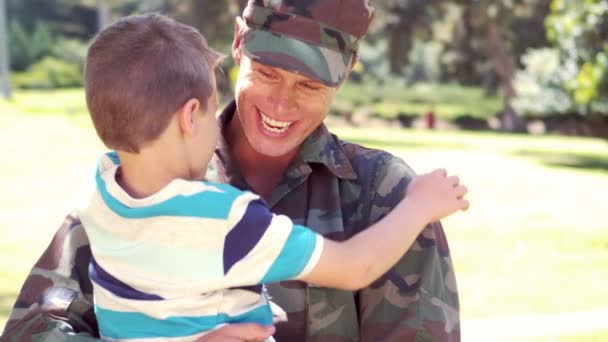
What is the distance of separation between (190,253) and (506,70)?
55.1 metres

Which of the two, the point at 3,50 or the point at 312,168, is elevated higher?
the point at 312,168

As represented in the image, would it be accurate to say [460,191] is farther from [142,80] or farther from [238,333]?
[142,80]

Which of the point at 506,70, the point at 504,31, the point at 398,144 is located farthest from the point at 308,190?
the point at 504,31

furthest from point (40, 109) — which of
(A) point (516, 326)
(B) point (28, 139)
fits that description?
(A) point (516, 326)

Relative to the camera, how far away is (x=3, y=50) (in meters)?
55.4

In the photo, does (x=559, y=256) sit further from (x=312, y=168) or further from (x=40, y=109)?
(x=40, y=109)

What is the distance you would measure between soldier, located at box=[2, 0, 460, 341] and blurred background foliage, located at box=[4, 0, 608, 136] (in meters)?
24.3

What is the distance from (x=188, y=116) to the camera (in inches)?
114

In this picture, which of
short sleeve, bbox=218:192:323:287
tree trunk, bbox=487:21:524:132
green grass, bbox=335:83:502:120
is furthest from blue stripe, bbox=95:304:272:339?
green grass, bbox=335:83:502:120

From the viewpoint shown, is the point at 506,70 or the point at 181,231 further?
the point at 506,70

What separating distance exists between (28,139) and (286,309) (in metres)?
29.9

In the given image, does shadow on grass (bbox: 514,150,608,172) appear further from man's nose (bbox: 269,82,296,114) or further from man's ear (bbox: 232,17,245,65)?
man's nose (bbox: 269,82,296,114)

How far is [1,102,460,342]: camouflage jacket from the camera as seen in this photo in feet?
10.8

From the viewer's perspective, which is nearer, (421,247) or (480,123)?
(421,247)
